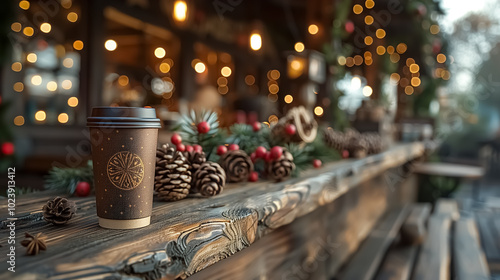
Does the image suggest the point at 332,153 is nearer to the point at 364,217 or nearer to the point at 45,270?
the point at 364,217

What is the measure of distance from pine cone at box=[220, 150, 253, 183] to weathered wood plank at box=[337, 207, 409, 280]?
3.00 ft

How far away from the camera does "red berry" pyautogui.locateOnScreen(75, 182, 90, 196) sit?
910 millimetres

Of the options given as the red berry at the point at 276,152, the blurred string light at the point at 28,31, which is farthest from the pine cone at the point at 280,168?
the blurred string light at the point at 28,31

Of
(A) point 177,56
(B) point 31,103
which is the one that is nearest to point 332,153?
(B) point 31,103

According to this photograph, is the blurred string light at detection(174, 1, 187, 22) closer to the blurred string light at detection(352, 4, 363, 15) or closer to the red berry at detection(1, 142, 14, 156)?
the red berry at detection(1, 142, 14, 156)

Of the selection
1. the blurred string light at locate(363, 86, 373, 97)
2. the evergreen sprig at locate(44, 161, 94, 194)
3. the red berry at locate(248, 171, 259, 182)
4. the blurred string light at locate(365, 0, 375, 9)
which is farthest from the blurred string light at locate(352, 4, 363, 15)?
the evergreen sprig at locate(44, 161, 94, 194)

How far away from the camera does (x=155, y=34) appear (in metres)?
7.35

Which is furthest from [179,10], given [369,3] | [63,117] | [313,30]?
[63,117]

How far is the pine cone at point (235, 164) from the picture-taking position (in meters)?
1.15

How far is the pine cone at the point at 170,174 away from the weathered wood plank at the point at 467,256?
59.9 inches

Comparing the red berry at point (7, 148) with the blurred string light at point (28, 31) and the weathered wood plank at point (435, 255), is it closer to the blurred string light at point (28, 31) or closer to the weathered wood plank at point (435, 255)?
the blurred string light at point (28, 31)

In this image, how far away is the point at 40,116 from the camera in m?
5.15

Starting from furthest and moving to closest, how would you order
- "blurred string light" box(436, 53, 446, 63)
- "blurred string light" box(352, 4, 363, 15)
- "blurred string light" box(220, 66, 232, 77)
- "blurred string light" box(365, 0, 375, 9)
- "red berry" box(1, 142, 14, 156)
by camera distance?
"blurred string light" box(220, 66, 232, 77)
"blurred string light" box(436, 53, 446, 63)
"blurred string light" box(352, 4, 363, 15)
"blurred string light" box(365, 0, 375, 9)
"red berry" box(1, 142, 14, 156)

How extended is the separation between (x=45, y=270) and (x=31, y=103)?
17.5ft
